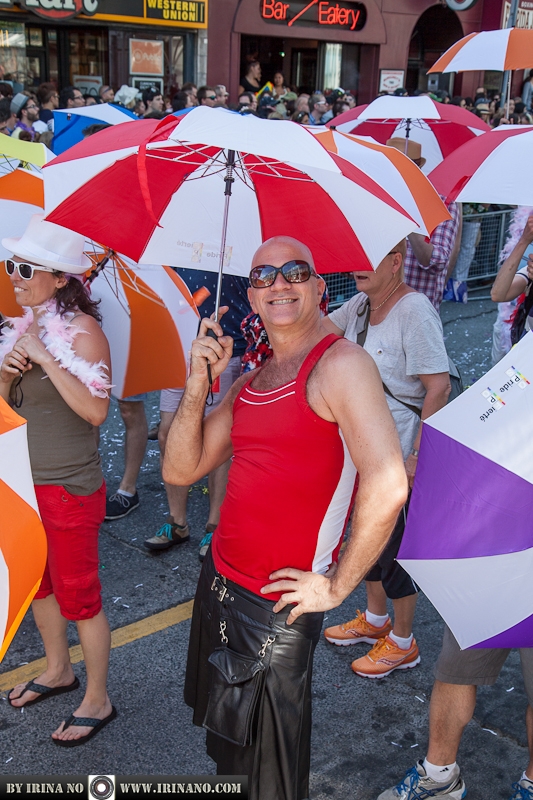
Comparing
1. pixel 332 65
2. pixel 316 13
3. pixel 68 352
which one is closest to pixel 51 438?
pixel 68 352

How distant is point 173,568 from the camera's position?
463cm

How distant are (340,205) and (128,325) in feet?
4.63

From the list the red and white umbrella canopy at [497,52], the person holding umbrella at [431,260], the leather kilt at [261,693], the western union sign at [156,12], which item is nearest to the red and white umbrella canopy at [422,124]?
the red and white umbrella canopy at [497,52]

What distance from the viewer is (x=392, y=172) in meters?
3.06

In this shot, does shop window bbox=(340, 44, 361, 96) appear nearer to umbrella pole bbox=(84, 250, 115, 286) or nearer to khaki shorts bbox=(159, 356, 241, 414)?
khaki shorts bbox=(159, 356, 241, 414)

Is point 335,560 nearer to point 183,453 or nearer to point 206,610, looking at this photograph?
point 206,610

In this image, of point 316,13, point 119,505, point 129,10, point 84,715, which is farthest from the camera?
point 316,13

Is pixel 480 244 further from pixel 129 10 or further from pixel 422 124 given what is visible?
pixel 129 10

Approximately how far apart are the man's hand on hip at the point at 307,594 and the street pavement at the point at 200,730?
116 centimetres

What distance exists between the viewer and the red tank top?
88.7 inches

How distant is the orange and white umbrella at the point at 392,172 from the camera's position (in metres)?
2.81

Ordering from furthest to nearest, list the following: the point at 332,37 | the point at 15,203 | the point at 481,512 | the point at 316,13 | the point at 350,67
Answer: the point at 350,67
the point at 332,37
the point at 316,13
the point at 15,203
the point at 481,512

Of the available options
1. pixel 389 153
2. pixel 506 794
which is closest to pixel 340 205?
pixel 389 153

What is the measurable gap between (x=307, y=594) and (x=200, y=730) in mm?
1421
